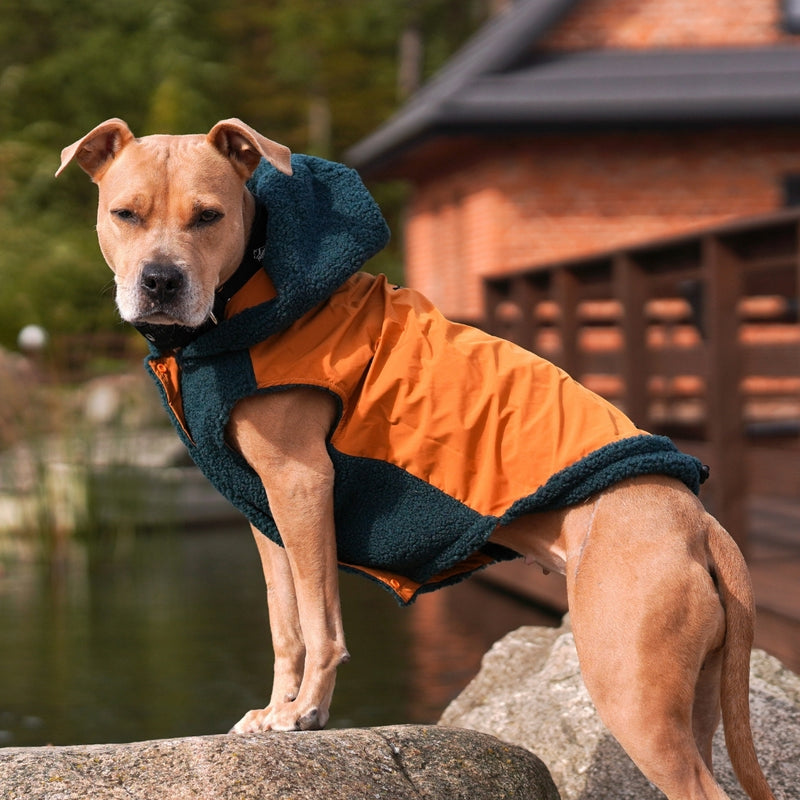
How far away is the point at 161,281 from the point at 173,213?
19 cm

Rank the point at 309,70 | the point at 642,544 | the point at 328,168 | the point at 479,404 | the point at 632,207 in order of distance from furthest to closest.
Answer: the point at 309,70, the point at 632,207, the point at 328,168, the point at 479,404, the point at 642,544

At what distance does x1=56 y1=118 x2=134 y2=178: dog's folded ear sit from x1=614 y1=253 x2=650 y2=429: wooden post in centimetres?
576

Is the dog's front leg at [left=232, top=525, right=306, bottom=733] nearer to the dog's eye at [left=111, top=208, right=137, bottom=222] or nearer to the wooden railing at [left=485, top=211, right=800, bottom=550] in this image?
the dog's eye at [left=111, top=208, right=137, bottom=222]

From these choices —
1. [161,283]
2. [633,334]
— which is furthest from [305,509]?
[633,334]

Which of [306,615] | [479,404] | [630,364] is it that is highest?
[479,404]

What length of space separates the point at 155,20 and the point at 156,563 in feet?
97.0

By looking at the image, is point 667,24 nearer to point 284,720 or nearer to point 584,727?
point 584,727

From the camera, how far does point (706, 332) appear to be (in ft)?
25.0

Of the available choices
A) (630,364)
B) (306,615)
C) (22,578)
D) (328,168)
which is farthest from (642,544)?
(22,578)

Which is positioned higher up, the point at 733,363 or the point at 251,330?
the point at 251,330

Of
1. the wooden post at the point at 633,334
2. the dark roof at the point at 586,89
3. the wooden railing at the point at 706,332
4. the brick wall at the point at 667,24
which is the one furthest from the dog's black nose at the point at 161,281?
the brick wall at the point at 667,24

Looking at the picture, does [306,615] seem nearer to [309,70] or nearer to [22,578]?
[22,578]

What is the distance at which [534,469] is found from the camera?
336cm

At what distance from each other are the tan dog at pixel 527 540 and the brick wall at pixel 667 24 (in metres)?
13.3
